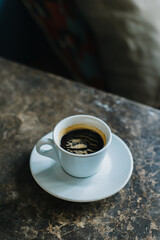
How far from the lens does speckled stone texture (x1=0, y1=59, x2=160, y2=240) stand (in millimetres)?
568

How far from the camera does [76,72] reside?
158 cm

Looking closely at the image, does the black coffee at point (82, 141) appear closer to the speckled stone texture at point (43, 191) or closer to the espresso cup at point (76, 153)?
the espresso cup at point (76, 153)

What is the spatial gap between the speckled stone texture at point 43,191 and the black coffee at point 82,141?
4.7 inches

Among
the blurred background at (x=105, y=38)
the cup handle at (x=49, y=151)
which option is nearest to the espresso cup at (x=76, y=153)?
the cup handle at (x=49, y=151)

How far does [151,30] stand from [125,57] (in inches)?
6.3

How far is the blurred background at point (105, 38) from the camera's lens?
1.19 meters

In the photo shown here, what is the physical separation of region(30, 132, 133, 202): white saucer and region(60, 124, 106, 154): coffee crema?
6 centimetres

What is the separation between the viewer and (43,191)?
633mm

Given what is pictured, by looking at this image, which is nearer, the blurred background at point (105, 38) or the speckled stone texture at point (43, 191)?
the speckled stone texture at point (43, 191)

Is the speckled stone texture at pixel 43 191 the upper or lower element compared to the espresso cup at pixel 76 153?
lower

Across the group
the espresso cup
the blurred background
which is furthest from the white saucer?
the blurred background

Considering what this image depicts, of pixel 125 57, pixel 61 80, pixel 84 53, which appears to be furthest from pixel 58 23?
pixel 61 80

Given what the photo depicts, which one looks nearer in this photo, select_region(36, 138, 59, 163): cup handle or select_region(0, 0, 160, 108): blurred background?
select_region(36, 138, 59, 163): cup handle

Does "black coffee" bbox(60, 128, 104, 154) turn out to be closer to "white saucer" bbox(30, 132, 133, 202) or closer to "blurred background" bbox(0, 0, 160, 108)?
"white saucer" bbox(30, 132, 133, 202)
